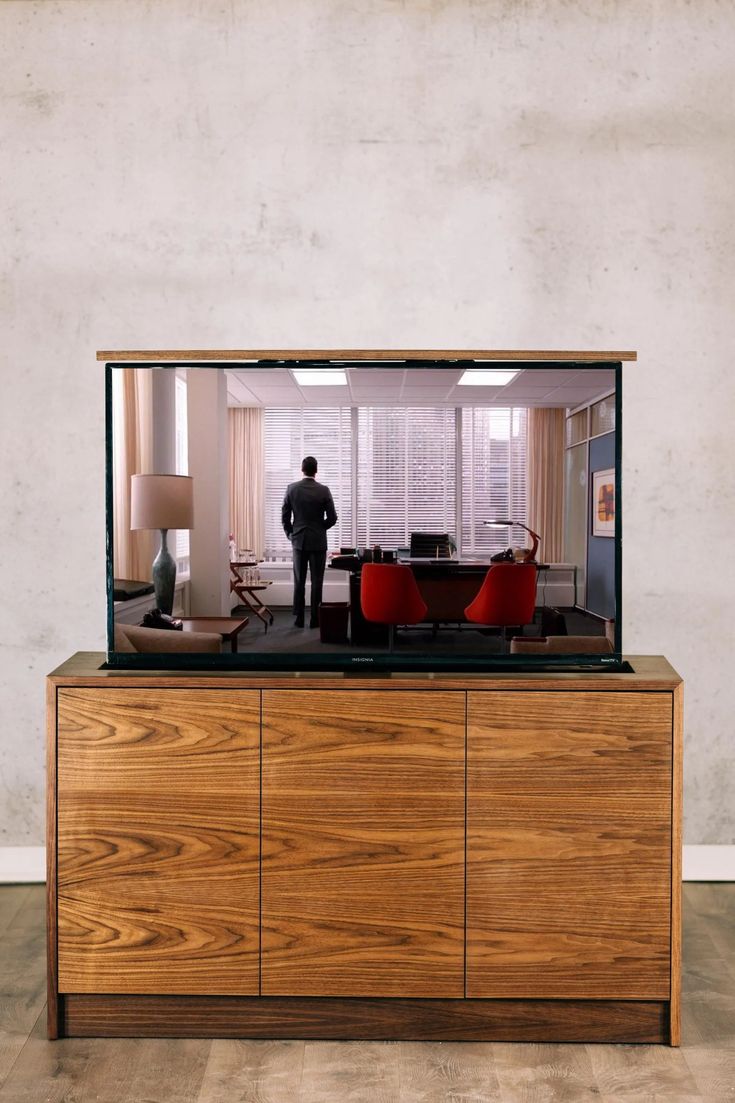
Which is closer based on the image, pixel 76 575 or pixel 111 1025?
pixel 111 1025

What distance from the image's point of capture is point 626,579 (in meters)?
2.89

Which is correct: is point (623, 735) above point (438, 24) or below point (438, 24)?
below

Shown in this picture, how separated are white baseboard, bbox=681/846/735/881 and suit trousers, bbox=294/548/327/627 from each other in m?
1.72

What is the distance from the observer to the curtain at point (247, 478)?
7.35 feet

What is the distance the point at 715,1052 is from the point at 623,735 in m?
0.82

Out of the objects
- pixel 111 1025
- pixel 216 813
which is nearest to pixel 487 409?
pixel 216 813

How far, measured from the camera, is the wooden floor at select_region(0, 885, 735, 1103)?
1.87 metres

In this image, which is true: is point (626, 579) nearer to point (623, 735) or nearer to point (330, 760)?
point (623, 735)

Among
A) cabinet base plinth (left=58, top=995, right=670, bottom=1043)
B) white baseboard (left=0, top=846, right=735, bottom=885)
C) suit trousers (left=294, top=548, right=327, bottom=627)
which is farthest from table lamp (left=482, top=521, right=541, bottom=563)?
white baseboard (left=0, top=846, right=735, bottom=885)

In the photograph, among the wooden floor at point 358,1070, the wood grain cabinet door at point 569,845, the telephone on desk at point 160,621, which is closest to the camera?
the wooden floor at point 358,1070

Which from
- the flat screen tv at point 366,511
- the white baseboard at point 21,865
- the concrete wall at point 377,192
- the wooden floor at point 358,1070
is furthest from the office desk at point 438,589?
the white baseboard at point 21,865

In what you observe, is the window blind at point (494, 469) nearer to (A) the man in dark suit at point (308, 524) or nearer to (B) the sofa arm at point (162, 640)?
(A) the man in dark suit at point (308, 524)

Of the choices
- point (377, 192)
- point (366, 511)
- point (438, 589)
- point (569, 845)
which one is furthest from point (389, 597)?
point (377, 192)

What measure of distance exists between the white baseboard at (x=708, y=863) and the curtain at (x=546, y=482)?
1424 millimetres
